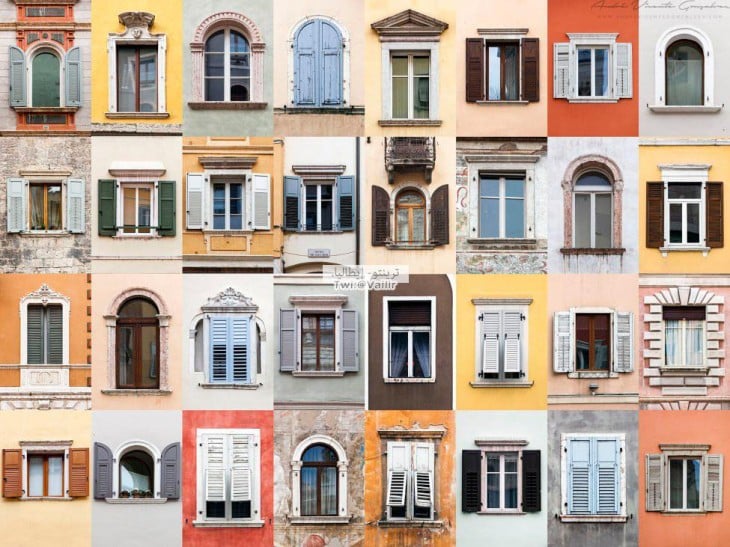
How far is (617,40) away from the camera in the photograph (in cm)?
2452

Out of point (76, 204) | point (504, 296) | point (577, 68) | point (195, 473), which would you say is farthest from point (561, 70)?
point (195, 473)

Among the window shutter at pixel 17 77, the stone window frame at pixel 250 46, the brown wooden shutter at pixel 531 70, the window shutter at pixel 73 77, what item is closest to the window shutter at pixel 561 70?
the brown wooden shutter at pixel 531 70

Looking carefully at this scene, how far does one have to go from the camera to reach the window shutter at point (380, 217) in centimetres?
2438

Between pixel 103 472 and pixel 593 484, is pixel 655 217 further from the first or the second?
pixel 103 472

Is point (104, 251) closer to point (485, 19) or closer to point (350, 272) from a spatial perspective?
point (350, 272)

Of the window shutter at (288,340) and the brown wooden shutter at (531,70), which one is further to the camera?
the brown wooden shutter at (531,70)

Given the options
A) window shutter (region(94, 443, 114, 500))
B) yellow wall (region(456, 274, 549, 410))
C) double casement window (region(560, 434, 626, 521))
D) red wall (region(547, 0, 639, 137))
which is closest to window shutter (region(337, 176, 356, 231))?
yellow wall (region(456, 274, 549, 410))

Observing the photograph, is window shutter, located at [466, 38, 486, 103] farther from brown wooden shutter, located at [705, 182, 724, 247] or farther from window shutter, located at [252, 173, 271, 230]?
brown wooden shutter, located at [705, 182, 724, 247]

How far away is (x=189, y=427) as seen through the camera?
24328mm

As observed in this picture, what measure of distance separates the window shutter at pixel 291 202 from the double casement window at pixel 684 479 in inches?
405

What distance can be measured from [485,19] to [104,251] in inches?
429

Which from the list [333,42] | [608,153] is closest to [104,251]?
[333,42]

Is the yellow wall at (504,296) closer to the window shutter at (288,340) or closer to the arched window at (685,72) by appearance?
the window shutter at (288,340)

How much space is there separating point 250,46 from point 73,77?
438 centimetres
